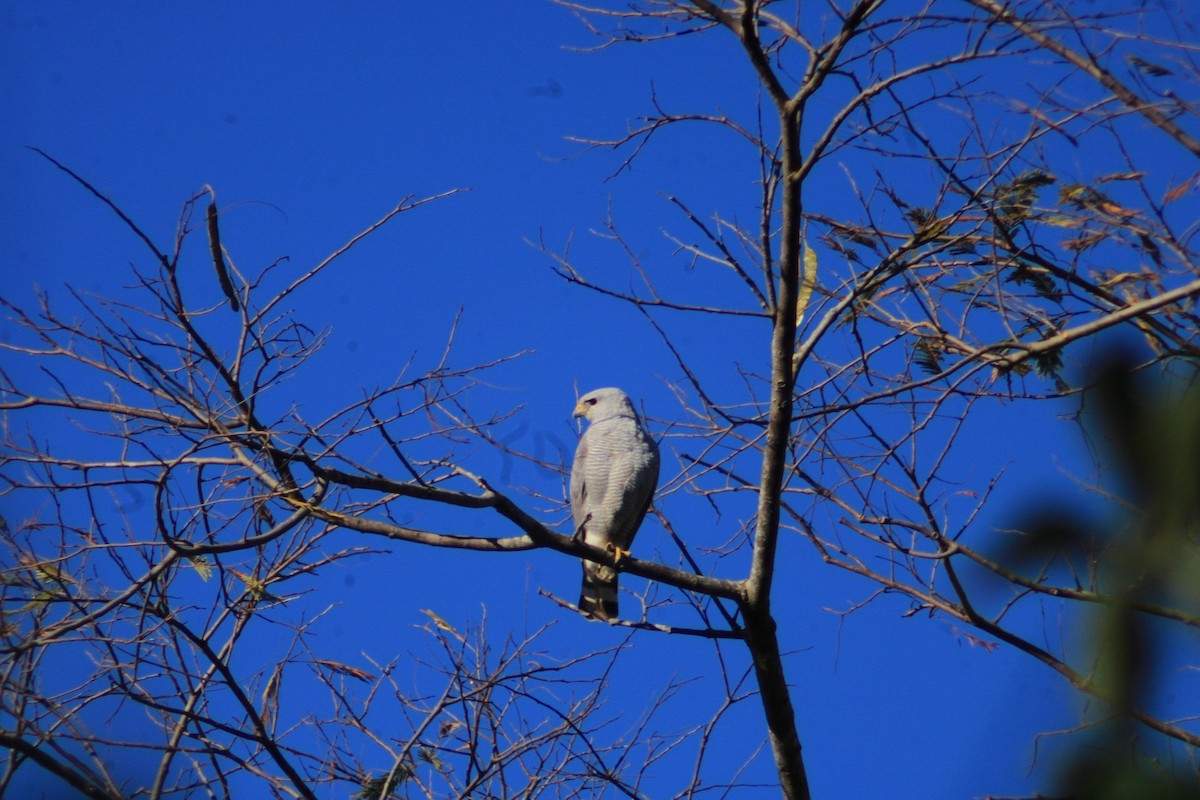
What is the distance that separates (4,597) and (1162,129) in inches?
166

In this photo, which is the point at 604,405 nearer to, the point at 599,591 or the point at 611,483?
the point at 611,483

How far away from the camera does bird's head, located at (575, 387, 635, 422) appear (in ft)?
20.7

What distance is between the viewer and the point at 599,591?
18.3 ft

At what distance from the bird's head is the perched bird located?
0.02 m

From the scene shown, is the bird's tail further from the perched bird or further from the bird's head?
the bird's head

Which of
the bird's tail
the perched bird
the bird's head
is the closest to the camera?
the bird's tail

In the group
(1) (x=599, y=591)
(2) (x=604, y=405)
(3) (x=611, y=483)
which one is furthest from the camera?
(2) (x=604, y=405)

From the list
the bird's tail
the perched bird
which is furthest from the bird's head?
the bird's tail

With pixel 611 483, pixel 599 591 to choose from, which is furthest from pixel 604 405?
pixel 599 591

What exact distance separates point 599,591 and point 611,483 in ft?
2.06

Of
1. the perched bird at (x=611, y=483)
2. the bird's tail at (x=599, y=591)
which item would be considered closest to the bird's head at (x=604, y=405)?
the perched bird at (x=611, y=483)

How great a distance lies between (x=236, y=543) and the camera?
339 cm

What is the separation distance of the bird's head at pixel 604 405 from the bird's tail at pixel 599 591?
1054mm

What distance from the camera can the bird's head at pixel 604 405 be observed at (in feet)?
20.7
